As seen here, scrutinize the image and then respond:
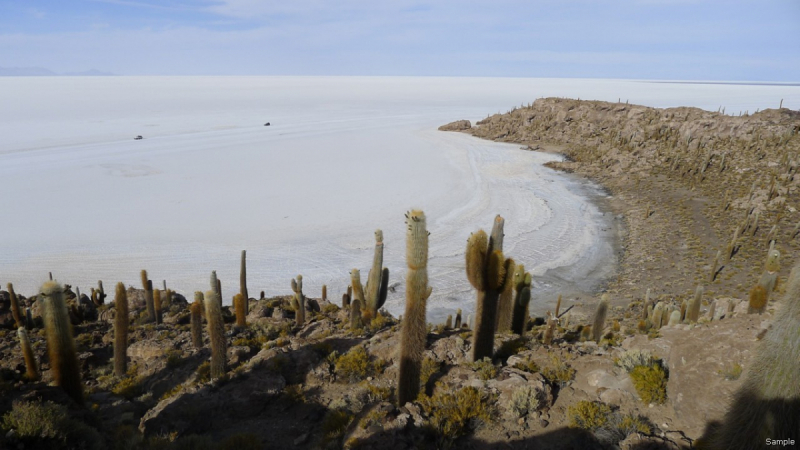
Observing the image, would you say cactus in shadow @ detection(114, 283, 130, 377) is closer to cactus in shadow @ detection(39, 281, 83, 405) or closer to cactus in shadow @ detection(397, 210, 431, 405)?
cactus in shadow @ detection(39, 281, 83, 405)

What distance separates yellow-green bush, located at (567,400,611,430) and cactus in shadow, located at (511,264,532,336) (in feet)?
10.3

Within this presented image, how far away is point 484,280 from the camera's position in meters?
7.16

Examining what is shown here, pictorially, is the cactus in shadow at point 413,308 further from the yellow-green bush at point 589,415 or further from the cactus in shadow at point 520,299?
the cactus in shadow at point 520,299

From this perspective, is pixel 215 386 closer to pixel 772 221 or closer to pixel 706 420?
pixel 706 420

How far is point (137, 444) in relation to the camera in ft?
18.9

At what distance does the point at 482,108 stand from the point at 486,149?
4398cm

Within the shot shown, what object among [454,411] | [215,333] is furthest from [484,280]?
[215,333]

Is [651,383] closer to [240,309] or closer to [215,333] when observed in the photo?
[215,333]

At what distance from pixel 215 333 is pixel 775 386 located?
8.04m

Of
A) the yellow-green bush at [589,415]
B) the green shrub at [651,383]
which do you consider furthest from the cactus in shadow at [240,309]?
the green shrub at [651,383]

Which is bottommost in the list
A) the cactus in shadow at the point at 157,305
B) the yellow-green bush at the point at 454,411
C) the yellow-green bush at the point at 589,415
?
the cactus in shadow at the point at 157,305

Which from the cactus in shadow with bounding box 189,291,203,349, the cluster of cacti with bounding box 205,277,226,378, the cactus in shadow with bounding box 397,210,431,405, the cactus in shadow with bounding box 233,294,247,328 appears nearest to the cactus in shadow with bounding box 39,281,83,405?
the cluster of cacti with bounding box 205,277,226,378

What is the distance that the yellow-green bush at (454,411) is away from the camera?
6121mm

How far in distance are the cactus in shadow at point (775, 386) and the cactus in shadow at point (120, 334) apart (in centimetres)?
1024
